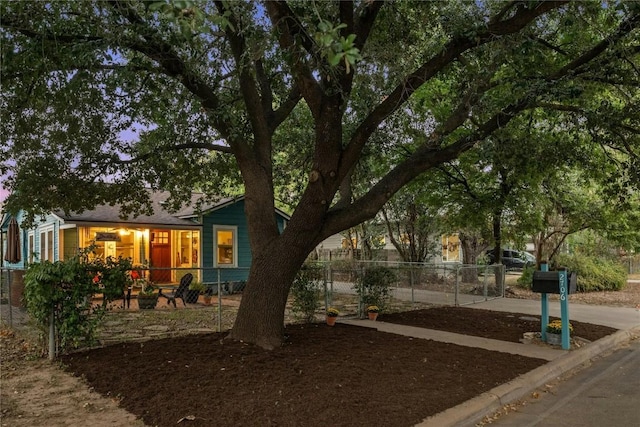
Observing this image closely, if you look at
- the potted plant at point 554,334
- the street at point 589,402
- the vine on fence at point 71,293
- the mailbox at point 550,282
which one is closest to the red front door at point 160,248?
the vine on fence at point 71,293

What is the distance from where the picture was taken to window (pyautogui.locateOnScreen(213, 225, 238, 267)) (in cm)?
1833

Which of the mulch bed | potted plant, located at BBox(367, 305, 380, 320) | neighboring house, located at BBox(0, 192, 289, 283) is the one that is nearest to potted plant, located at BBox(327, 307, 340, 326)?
the mulch bed

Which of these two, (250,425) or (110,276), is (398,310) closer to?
(110,276)

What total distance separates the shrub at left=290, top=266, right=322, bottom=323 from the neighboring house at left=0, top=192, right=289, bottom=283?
7237 mm

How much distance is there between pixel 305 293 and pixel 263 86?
422 centimetres

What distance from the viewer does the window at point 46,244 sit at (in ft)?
56.6

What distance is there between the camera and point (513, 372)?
6.66 metres

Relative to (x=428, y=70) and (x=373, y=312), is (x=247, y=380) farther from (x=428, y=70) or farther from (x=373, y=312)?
(x=373, y=312)

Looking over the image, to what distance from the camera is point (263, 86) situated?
881 cm

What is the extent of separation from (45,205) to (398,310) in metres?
8.67

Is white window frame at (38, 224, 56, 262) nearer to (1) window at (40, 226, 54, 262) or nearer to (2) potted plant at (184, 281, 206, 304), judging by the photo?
(1) window at (40, 226, 54, 262)

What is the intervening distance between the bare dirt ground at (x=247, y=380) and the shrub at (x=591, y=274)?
44.4 feet

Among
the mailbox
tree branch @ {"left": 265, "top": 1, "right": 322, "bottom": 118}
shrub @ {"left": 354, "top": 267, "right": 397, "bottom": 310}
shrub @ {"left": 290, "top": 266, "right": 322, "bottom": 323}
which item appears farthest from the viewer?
shrub @ {"left": 354, "top": 267, "right": 397, "bottom": 310}

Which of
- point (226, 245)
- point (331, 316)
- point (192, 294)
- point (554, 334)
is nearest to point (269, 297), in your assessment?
point (331, 316)
